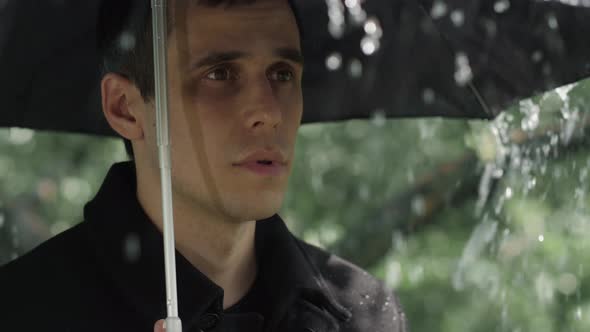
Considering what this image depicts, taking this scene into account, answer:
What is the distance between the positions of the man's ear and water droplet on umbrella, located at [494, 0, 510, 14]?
2.86ft

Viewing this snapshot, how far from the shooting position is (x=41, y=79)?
292 cm

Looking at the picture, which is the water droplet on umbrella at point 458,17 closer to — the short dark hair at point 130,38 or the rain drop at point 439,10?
the rain drop at point 439,10

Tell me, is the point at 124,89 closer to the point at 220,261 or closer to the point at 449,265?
the point at 220,261

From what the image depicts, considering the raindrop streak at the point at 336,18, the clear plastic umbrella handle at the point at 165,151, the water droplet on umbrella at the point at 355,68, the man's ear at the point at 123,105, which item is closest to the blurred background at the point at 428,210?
the water droplet on umbrella at the point at 355,68

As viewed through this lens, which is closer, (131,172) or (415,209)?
(131,172)

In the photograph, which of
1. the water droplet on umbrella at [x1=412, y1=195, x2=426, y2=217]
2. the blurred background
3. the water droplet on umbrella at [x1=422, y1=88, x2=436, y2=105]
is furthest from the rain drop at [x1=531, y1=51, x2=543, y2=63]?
the water droplet on umbrella at [x1=412, y1=195, x2=426, y2=217]

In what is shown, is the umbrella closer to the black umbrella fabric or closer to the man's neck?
the black umbrella fabric

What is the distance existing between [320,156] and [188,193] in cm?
375

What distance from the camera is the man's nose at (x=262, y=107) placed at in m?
2.57

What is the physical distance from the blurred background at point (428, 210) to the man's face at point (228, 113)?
2440 mm

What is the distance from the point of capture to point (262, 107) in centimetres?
258

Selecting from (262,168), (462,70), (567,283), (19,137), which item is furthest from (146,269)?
(19,137)

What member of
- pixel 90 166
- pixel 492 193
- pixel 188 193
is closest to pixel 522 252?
pixel 492 193

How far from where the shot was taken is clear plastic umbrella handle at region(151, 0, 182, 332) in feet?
7.41
